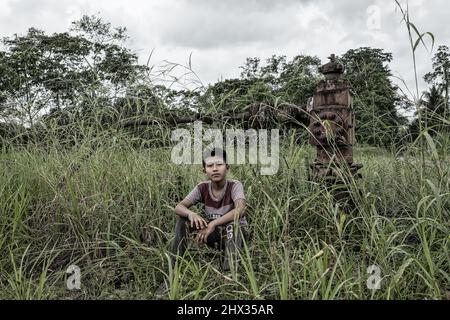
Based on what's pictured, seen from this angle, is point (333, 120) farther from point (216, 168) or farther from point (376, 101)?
point (216, 168)

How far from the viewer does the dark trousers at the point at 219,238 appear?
229 centimetres

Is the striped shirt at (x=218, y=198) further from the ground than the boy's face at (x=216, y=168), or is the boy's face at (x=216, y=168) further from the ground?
the boy's face at (x=216, y=168)

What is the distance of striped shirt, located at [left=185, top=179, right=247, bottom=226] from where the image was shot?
2.50 m

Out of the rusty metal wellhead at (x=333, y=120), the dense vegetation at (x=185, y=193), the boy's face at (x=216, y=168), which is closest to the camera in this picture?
the dense vegetation at (x=185, y=193)

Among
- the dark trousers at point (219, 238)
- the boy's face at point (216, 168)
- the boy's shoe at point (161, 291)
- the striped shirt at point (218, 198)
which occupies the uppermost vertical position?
the boy's face at point (216, 168)

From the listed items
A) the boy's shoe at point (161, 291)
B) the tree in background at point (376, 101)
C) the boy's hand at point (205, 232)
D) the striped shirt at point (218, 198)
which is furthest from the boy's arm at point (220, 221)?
the tree in background at point (376, 101)

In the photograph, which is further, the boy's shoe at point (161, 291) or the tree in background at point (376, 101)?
the tree in background at point (376, 101)

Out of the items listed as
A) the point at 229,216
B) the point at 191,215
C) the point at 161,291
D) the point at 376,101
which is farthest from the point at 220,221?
the point at 376,101

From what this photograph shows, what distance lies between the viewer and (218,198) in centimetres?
253

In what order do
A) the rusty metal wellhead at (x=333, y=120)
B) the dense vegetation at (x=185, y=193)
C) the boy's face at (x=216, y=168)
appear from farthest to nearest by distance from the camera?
the rusty metal wellhead at (x=333, y=120) → the boy's face at (x=216, y=168) → the dense vegetation at (x=185, y=193)

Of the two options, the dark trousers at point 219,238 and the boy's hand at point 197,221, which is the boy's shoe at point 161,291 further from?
the boy's hand at point 197,221

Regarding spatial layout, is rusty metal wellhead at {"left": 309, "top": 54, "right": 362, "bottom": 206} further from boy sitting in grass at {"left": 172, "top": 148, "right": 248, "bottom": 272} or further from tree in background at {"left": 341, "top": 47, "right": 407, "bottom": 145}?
boy sitting in grass at {"left": 172, "top": 148, "right": 248, "bottom": 272}

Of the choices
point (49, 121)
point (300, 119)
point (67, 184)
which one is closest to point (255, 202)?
point (300, 119)

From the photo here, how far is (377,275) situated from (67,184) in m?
2.09
